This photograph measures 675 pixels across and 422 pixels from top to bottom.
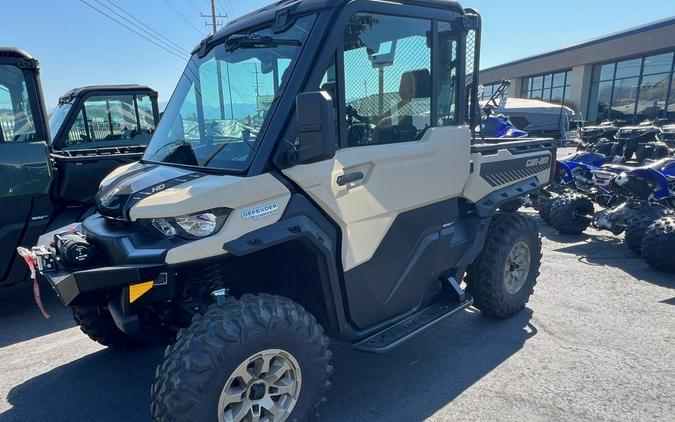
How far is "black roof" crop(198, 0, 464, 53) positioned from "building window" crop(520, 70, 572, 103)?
31.6 meters

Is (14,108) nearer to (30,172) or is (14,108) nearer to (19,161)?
(19,161)

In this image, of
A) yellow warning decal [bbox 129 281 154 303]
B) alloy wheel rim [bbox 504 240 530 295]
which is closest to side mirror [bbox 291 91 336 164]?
yellow warning decal [bbox 129 281 154 303]

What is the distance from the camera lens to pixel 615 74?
28047mm

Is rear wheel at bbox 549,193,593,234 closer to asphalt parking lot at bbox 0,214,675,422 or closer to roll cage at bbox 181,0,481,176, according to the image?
asphalt parking lot at bbox 0,214,675,422

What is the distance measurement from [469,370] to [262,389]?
5.81 ft

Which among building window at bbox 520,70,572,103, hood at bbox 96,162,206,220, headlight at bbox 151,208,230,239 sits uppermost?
building window at bbox 520,70,572,103

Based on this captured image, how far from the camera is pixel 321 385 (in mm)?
2803

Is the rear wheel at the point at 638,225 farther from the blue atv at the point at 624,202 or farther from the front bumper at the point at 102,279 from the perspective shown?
the front bumper at the point at 102,279

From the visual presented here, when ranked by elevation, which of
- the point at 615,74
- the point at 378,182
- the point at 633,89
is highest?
the point at 615,74

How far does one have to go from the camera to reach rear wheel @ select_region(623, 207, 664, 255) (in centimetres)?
616

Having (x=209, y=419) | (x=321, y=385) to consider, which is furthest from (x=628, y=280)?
(x=209, y=419)

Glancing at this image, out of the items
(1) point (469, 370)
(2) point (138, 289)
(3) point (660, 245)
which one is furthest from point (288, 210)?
(3) point (660, 245)

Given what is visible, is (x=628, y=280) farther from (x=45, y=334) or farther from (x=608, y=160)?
(x=45, y=334)

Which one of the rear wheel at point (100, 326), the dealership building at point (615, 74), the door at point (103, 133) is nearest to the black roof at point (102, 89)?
the door at point (103, 133)
